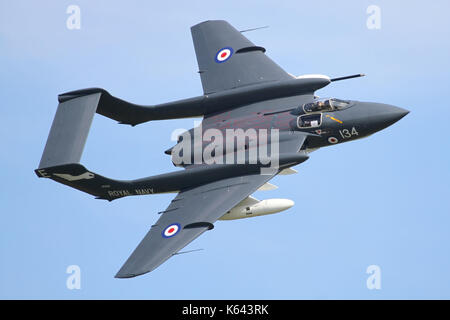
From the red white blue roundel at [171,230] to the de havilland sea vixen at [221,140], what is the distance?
5 cm

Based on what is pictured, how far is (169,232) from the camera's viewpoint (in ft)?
144

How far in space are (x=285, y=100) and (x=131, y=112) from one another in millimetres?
6783

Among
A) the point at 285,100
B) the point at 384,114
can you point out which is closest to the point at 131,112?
the point at 285,100

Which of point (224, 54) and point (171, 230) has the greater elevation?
point (224, 54)

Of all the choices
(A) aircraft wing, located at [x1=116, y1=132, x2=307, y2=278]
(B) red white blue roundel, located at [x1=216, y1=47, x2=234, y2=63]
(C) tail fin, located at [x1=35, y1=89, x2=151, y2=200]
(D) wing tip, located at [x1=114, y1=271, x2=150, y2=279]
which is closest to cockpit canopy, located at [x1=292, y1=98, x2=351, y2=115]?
(A) aircraft wing, located at [x1=116, y1=132, x2=307, y2=278]

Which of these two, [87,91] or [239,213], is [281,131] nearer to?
[239,213]

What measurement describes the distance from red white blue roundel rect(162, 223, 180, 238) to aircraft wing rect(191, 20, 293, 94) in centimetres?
808

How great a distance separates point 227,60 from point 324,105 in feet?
20.8

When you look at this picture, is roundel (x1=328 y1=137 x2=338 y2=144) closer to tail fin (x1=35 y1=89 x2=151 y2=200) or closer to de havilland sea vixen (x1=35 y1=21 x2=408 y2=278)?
de havilland sea vixen (x1=35 y1=21 x2=408 y2=278)

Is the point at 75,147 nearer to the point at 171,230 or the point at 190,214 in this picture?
the point at 171,230

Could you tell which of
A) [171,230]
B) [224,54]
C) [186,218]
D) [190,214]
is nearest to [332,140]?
[190,214]

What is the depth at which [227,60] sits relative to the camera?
167 ft

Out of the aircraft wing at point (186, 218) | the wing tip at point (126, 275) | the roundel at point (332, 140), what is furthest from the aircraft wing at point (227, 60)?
the wing tip at point (126, 275)

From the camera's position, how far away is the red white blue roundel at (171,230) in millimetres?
43781
